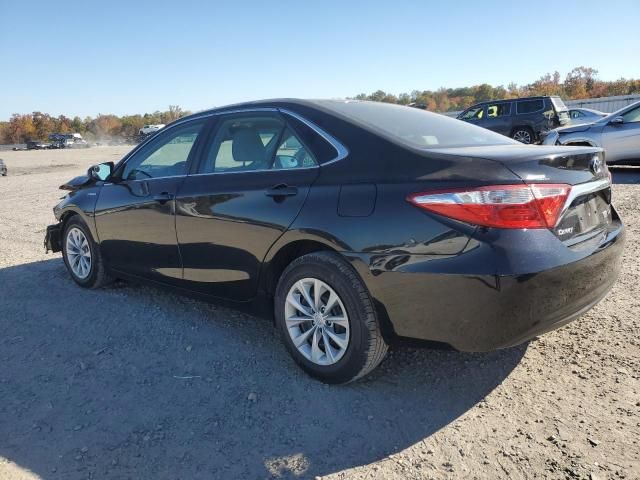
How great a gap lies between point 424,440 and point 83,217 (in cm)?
388

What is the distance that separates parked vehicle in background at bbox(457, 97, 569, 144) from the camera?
17.5 m

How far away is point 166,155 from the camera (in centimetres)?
428

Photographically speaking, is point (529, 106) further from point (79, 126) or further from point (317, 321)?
point (79, 126)

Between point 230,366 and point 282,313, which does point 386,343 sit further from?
point 230,366

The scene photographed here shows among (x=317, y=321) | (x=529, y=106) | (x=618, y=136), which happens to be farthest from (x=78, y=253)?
(x=529, y=106)

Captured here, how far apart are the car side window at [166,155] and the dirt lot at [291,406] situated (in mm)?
1225

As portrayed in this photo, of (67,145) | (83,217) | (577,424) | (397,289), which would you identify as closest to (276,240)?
(397,289)

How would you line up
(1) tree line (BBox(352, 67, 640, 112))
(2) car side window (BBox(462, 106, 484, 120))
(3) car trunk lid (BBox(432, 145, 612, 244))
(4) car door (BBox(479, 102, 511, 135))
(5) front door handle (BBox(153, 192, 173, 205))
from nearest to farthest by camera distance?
(3) car trunk lid (BBox(432, 145, 612, 244)), (5) front door handle (BBox(153, 192, 173, 205)), (4) car door (BBox(479, 102, 511, 135)), (2) car side window (BBox(462, 106, 484, 120)), (1) tree line (BBox(352, 67, 640, 112))

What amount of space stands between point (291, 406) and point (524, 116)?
17365mm

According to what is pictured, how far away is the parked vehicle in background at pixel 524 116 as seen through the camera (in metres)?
17.5

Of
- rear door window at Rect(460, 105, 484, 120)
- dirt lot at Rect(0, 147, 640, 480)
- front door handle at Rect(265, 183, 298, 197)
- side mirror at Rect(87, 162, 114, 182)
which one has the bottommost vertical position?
dirt lot at Rect(0, 147, 640, 480)

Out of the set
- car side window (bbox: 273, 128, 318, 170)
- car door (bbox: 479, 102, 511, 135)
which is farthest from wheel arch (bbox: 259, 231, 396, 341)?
→ car door (bbox: 479, 102, 511, 135)

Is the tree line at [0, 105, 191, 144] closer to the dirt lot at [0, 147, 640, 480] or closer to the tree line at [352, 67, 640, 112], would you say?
the tree line at [352, 67, 640, 112]

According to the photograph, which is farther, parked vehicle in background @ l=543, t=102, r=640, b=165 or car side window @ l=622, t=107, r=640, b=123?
car side window @ l=622, t=107, r=640, b=123
